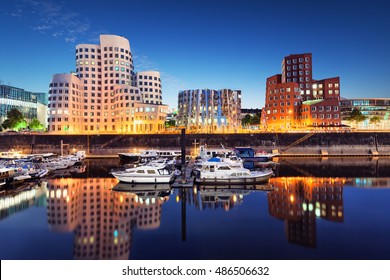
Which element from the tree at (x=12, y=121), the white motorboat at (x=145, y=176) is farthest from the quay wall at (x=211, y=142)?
the white motorboat at (x=145, y=176)

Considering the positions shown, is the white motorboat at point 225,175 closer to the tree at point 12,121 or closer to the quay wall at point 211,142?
the quay wall at point 211,142

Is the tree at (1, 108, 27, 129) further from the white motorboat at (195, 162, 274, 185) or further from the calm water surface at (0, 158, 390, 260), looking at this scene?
the white motorboat at (195, 162, 274, 185)

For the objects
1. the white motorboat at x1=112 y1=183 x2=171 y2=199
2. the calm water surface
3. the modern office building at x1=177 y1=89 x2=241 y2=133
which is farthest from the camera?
the modern office building at x1=177 y1=89 x2=241 y2=133

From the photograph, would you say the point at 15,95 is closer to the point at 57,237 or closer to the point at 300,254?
the point at 57,237

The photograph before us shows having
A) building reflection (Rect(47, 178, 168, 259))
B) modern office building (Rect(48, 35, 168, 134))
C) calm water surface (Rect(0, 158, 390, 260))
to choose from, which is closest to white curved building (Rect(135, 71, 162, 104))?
modern office building (Rect(48, 35, 168, 134))

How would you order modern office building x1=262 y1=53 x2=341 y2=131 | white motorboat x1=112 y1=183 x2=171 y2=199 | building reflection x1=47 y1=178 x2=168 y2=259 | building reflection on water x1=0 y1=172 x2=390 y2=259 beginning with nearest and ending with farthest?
building reflection x1=47 y1=178 x2=168 y2=259 < building reflection on water x1=0 y1=172 x2=390 y2=259 < white motorboat x1=112 y1=183 x2=171 y2=199 < modern office building x1=262 y1=53 x2=341 y2=131

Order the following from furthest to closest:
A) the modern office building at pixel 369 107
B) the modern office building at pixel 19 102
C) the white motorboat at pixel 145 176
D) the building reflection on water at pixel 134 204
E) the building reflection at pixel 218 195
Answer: the modern office building at pixel 369 107 < the modern office building at pixel 19 102 < the white motorboat at pixel 145 176 < the building reflection at pixel 218 195 < the building reflection on water at pixel 134 204

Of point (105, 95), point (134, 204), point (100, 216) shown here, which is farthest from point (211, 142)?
point (100, 216)

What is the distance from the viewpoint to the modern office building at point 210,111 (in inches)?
5300

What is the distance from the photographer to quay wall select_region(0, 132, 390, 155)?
9138cm

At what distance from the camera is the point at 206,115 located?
135625 mm

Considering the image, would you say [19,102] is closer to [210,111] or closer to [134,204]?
[210,111]

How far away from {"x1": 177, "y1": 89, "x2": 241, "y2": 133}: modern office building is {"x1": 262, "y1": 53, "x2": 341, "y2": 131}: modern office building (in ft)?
55.1

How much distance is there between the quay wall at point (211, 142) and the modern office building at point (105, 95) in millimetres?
23780
